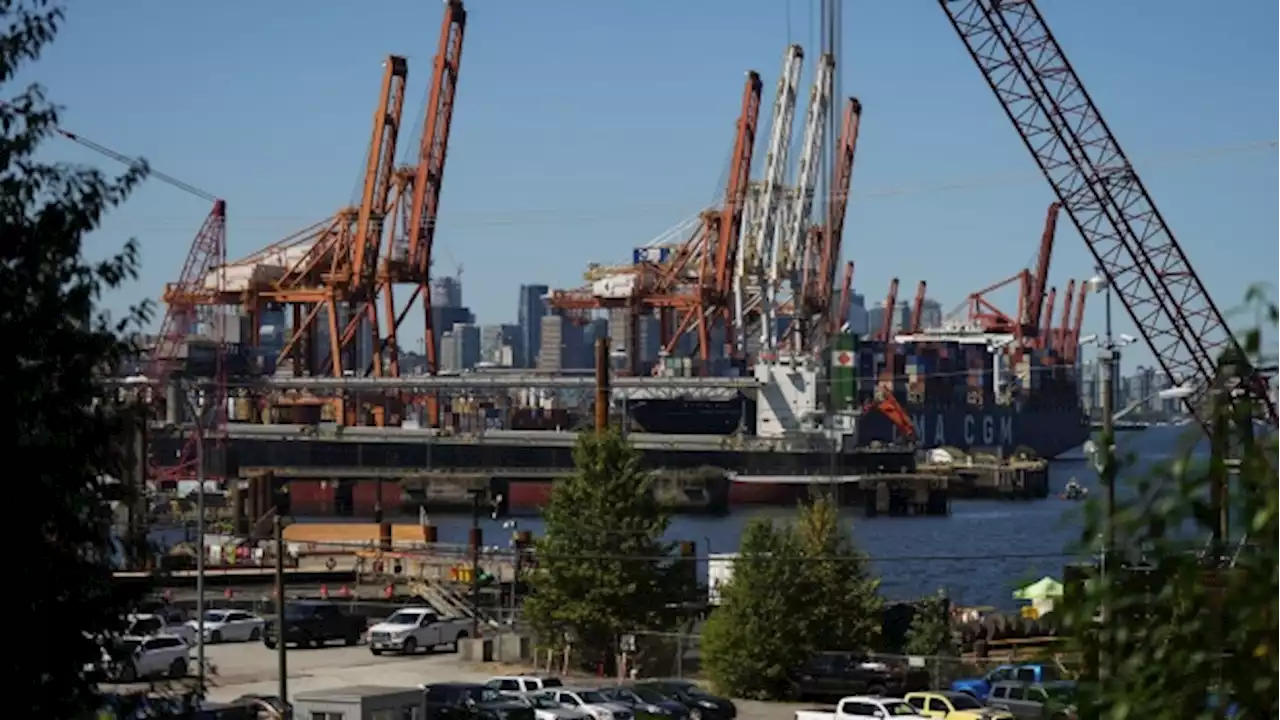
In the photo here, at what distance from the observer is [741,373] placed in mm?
93062

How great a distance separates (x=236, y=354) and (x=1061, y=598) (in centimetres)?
8489

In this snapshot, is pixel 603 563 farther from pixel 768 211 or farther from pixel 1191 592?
pixel 768 211

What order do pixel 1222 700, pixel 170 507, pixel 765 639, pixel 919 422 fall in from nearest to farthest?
1. pixel 1222 700
2. pixel 765 639
3. pixel 170 507
4. pixel 919 422

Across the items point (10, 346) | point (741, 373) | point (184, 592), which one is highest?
point (741, 373)

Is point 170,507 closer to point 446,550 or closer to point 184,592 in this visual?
point 446,550

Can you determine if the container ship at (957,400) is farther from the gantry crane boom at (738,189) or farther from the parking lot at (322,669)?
the parking lot at (322,669)

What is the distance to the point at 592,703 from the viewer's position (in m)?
19.4

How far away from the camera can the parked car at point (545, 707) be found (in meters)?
18.8

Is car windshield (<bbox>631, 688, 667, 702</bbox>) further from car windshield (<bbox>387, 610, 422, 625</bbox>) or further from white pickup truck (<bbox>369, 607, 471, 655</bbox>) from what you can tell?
car windshield (<bbox>387, 610, 422, 625</bbox>)

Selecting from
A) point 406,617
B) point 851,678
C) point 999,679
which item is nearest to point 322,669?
point 406,617

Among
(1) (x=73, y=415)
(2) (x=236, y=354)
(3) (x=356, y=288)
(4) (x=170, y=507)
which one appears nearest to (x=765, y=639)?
(1) (x=73, y=415)

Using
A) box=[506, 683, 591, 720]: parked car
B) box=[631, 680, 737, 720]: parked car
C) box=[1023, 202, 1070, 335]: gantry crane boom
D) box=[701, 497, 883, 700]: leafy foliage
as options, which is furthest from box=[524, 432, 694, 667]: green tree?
box=[1023, 202, 1070, 335]: gantry crane boom

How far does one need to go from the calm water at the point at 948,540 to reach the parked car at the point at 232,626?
737 cm

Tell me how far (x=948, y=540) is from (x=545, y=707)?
42.6 m
